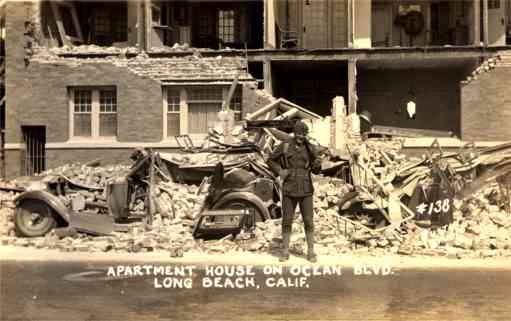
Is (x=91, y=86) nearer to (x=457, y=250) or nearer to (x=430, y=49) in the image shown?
(x=430, y=49)

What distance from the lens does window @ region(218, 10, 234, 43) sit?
32.0 meters

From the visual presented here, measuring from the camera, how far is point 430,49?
27391 millimetres

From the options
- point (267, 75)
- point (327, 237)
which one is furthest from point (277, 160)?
point (267, 75)

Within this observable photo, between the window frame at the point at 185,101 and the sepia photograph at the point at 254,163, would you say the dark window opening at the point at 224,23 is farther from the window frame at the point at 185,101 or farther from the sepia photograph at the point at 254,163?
the window frame at the point at 185,101

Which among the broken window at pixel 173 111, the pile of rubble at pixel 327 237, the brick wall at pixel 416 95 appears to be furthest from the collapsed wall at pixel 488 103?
the pile of rubble at pixel 327 237

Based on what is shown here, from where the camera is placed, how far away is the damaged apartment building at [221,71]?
26141mm

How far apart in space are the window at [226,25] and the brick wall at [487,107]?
11.1 meters

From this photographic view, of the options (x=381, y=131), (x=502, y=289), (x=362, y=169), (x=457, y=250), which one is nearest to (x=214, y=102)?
(x=381, y=131)

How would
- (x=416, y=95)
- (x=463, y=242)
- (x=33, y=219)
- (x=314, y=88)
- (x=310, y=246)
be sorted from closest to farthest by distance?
(x=310, y=246), (x=463, y=242), (x=33, y=219), (x=416, y=95), (x=314, y=88)

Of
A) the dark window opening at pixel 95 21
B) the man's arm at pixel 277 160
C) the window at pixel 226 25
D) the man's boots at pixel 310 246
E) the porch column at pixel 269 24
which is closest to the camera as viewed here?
the man's boots at pixel 310 246

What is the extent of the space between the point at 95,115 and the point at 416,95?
1400 cm

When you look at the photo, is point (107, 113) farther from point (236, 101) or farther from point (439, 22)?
point (439, 22)

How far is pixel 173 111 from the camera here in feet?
86.7

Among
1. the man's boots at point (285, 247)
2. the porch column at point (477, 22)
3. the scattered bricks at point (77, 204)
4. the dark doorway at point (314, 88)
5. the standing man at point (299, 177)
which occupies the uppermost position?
the porch column at point (477, 22)
